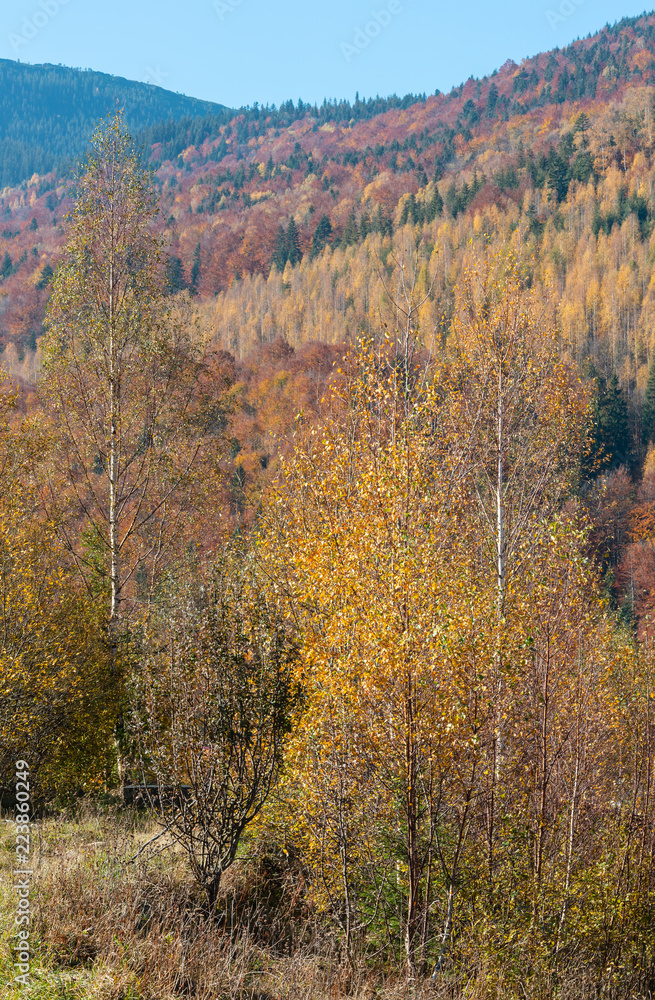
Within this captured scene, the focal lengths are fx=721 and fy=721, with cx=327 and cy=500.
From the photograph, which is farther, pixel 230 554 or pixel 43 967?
pixel 230 554

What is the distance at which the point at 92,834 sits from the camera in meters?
9.21

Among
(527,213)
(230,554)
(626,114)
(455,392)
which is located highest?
(626,114)

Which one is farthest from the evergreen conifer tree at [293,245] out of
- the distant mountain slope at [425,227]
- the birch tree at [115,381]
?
the birch tree at [115,381]

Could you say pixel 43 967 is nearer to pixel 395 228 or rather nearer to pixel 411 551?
pixel 411 551

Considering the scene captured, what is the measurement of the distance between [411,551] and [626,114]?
5868 inches

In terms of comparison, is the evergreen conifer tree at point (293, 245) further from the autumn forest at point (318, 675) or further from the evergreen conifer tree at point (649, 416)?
the autumn forest at point (318, 675)

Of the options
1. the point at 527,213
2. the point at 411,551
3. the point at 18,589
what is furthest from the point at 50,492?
the point at 527,213

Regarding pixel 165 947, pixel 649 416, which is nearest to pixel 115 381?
pixel 165 947

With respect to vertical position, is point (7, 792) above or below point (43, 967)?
below

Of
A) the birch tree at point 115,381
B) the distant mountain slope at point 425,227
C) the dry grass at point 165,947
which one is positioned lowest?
the dry grass at point 165,947

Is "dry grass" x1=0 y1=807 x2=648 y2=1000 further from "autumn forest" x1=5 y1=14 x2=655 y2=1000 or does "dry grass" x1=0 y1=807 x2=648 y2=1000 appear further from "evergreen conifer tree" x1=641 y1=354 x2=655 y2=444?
"evergreen conifer tree" x1=641 y1=354 x2=655 y2=444

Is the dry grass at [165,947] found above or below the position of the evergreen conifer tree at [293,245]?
below

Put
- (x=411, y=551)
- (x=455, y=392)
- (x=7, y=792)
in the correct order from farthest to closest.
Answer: (x=455, y=392) → (x=7, y=792) → (x=411, y=551)

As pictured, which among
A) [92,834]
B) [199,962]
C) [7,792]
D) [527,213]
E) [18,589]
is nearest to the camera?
[199,962]
